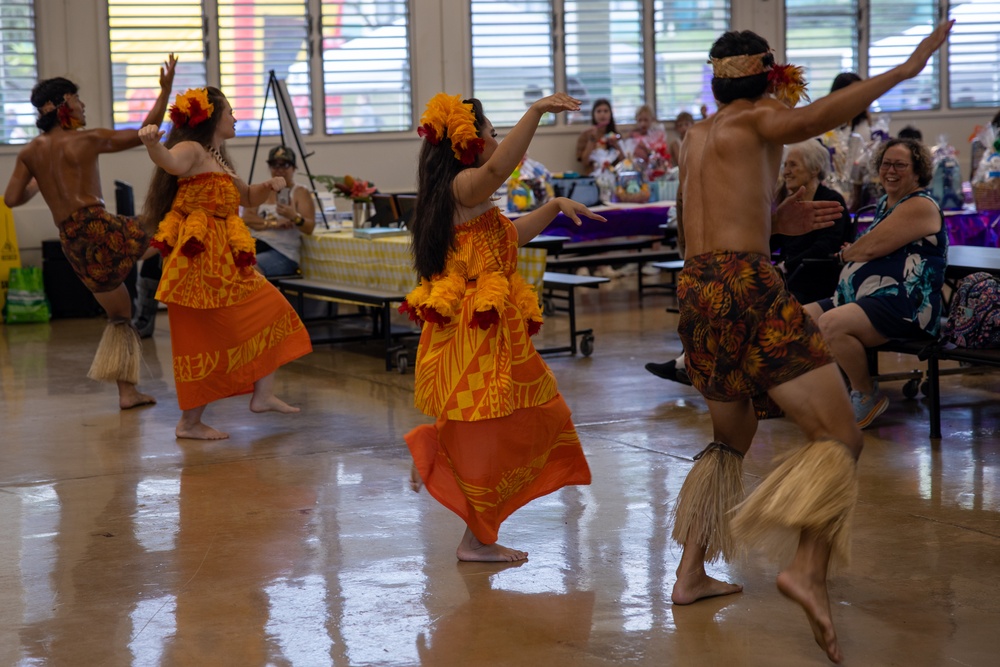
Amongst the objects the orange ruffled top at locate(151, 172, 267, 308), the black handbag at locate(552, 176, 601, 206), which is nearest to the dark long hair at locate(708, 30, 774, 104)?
the orange ruffled top at locate(151, 172, 267, 308)

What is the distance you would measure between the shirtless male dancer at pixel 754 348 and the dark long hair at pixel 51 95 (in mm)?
4074

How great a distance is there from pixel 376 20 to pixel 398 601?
9.44m

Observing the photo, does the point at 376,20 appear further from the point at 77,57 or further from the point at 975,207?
the point at 975,207

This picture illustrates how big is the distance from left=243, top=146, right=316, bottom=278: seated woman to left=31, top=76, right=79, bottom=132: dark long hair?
191cm

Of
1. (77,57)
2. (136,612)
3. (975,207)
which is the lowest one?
(136,612)

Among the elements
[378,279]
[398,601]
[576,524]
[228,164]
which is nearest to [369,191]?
[378,279]

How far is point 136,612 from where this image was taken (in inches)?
137

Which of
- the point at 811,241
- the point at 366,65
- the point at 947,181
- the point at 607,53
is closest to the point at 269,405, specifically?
the point at 811,241

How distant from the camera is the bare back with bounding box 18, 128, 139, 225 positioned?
20.6ft

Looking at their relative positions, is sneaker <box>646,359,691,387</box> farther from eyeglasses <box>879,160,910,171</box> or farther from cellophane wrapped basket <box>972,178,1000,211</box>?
cellophane wrapped basket <box>972,178,1000,211</box>

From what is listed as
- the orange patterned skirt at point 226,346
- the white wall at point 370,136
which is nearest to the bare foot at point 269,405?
the orange patterned skirt at point 226,346

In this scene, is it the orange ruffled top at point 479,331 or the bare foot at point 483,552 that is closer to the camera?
the orange ruffled top at point 479,331

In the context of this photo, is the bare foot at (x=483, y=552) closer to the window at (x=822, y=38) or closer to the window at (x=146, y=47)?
the window at (x=146, y=47)

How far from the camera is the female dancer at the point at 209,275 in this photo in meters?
5.54
